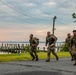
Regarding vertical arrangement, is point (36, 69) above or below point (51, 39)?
below

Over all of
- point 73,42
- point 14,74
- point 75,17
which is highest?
point 75,17

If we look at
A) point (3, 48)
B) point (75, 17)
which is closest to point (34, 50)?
point (75, 17)

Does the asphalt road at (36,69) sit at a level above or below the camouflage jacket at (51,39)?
below

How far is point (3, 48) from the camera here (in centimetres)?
7838

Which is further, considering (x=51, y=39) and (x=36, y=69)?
(x=51, y=39)

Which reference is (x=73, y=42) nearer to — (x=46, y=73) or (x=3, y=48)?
(x=46, y=73)

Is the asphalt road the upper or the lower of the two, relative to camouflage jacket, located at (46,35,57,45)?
lower

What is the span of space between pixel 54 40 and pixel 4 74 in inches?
412

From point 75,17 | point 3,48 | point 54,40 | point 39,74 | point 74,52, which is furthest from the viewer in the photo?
Result: point 3,48

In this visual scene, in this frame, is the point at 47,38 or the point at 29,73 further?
the point at 47,38

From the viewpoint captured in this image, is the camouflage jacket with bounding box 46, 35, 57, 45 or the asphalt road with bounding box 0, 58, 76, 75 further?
the camouflage jacket with bounding box 46, 35, 57, 45

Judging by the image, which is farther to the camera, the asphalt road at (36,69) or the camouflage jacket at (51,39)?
the camouflage jacket at (51,39)

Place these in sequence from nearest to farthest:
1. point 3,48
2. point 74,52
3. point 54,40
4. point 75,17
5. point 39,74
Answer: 1. point 39,74
2. point 74,52
3. point 54,40
4. point 75,17
5. point 3,48

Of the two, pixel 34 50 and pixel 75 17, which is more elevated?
pixel 75 17
